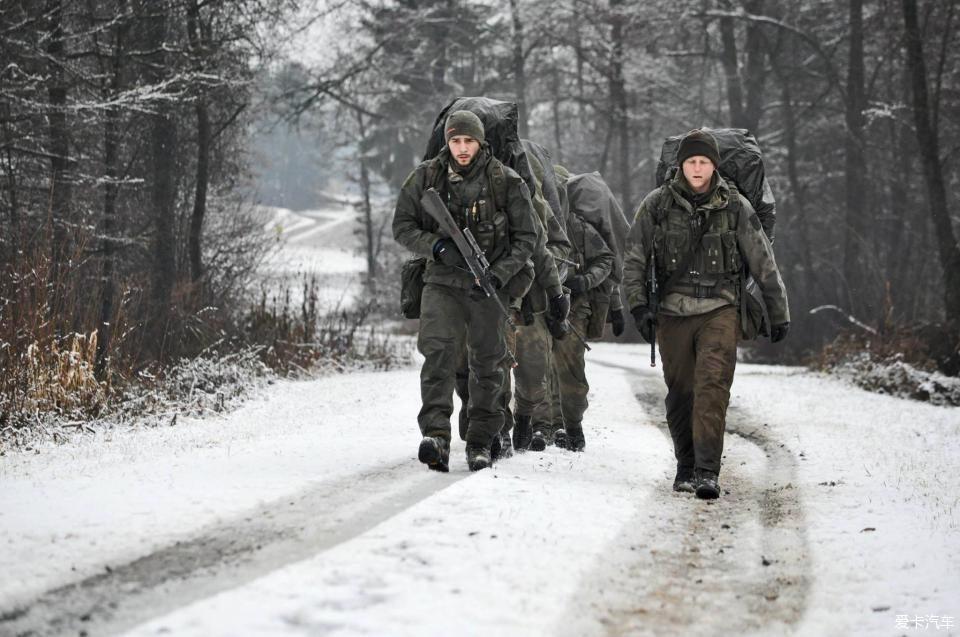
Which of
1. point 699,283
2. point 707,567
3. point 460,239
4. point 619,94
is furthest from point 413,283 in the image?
point 619,94

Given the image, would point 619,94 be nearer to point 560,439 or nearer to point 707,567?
point 560,439

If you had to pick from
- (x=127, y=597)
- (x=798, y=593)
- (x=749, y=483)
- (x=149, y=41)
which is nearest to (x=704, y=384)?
(x=749, y=483)

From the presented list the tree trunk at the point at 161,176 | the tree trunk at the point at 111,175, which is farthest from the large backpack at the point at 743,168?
the tree trunk at the point at 161,176

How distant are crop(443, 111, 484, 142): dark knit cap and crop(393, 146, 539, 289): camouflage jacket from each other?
0.16m

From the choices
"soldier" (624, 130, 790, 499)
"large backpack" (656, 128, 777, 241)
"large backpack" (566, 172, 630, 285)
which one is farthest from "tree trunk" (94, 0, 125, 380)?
"soldier" (624, 130, 790, 499)

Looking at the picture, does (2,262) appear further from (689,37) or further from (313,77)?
(689,37)

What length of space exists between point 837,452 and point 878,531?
2.70 metres

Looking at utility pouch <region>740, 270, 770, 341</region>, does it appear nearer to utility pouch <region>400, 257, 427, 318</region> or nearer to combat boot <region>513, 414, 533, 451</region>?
combat boot <region>513, 414, 533, 451</region>

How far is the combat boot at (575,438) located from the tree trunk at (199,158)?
8147 mm

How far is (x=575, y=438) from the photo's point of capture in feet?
24.5

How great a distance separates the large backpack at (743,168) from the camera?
6.32 m

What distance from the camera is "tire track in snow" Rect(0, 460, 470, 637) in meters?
3.24

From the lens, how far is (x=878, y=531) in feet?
16.2

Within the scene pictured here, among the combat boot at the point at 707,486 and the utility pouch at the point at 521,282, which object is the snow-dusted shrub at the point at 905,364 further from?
the utility pouch at the point at 521,282
